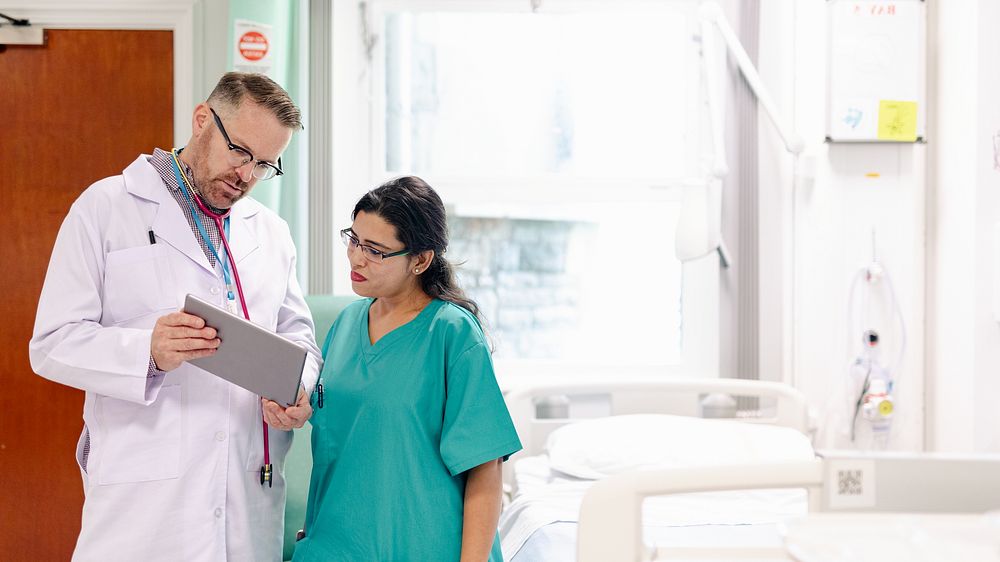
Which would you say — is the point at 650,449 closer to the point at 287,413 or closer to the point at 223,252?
the point at 287,413

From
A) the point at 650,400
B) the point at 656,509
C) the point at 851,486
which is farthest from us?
the point at 650,400

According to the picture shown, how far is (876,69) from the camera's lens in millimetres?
2381

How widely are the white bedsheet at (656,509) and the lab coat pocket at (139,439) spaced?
2.59 ft

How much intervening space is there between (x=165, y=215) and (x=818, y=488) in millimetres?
1071

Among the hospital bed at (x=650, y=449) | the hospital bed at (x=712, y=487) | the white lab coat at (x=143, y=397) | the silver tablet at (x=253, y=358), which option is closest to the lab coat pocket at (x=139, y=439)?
the white lab coat at (x=143, y=397)

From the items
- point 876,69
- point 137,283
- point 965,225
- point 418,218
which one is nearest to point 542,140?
point 876,69

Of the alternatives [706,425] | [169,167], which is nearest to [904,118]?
[706,425]

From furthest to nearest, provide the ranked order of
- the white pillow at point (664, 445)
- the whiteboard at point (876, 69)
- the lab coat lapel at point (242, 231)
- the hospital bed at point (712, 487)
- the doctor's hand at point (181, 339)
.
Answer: the whiteboard at point (876, 69) → the white pillow at point (664, 445) → the lab coat lapel at point (242, 231) → the doctor's hand at point (181, 339) → the hospital bed at point (712, 487)

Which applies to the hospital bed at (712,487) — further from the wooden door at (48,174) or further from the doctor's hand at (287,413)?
the wooden door at (48,174)

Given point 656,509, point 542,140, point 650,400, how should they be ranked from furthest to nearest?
point 542,140 → point 650,400 → point 656,509

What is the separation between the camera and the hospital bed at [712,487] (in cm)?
89

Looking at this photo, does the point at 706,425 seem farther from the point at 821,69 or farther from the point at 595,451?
the point at 821,69

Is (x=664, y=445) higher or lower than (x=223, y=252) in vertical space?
lower

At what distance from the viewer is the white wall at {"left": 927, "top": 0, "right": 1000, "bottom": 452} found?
88.0 inches
